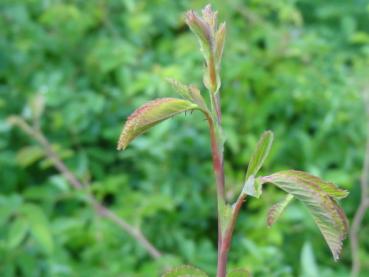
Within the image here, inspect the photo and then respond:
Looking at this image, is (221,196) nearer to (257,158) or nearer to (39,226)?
(257,158)

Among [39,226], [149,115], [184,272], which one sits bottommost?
[39,226]

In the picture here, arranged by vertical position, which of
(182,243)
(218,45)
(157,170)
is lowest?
(182,243)

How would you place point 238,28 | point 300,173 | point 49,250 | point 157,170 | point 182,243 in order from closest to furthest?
point 300,173
point 49,250
point 182,243
point 157,170
point 238,28

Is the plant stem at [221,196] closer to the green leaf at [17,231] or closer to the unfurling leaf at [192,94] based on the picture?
the unfurling leaf at [192,94]

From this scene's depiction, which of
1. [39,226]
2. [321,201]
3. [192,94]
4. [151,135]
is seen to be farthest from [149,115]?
[151,135]

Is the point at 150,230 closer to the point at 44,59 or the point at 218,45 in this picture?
→ the point at 44,59

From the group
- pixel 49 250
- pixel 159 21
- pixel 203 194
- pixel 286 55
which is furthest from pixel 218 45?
pixel 159 21

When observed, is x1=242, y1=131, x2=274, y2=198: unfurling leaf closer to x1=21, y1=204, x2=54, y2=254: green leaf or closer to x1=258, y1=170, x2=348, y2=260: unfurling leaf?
x1=258, y1=170, x2=348, y2=260: unfurling leaf
